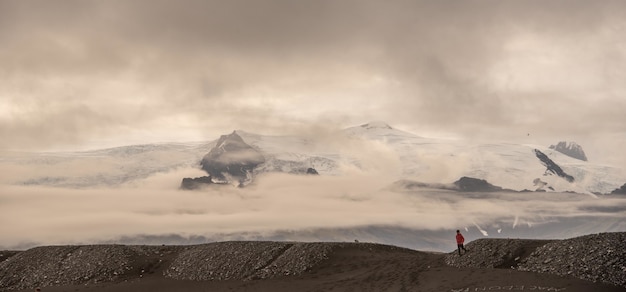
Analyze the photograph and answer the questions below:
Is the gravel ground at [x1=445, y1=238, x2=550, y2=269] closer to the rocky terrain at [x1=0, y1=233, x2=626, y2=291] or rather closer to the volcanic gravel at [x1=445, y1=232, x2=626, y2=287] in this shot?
the volcanic gravel at [x1=445, y1=232, x2=626, y2=287]

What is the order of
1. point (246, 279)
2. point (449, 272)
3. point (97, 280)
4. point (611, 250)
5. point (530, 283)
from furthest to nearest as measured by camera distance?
point (97, 280) → point (246, 279) → point (449, 272) → point (611, 250) → point (530, 283)

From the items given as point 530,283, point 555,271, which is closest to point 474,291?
point 530,283

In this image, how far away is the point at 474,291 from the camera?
5766cm

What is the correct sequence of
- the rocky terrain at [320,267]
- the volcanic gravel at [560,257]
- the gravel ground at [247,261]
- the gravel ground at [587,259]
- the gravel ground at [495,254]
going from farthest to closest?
the gravel ground at [247,261]
the gravel ground at [495,254]
the rocky terrain at [320,267]
the volcanic gravel at [560,257]
the gravel ground at [587,259]

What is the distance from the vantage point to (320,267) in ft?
250

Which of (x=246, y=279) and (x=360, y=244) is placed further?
(x=360, y=244)

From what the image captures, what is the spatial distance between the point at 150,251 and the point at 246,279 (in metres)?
21.1

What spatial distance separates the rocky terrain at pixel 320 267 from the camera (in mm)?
60031

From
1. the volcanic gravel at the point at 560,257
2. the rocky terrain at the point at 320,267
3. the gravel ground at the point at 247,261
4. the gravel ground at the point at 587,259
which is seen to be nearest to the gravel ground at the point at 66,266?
the rocky terrain at the point at 320,267

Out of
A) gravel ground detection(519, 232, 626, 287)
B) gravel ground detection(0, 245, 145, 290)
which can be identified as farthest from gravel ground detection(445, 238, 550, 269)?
gravel ground detection(0, 245, 145, 290)

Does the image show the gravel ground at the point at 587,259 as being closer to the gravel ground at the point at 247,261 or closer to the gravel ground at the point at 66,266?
the gravel ground at the point at 247,261

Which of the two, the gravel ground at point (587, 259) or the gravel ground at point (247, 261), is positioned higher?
the gravel ground at point (587, 259)

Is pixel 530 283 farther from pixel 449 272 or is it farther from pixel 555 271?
pixel 449 272

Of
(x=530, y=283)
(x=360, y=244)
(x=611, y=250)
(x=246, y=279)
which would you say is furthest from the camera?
(x=360, y=244)
